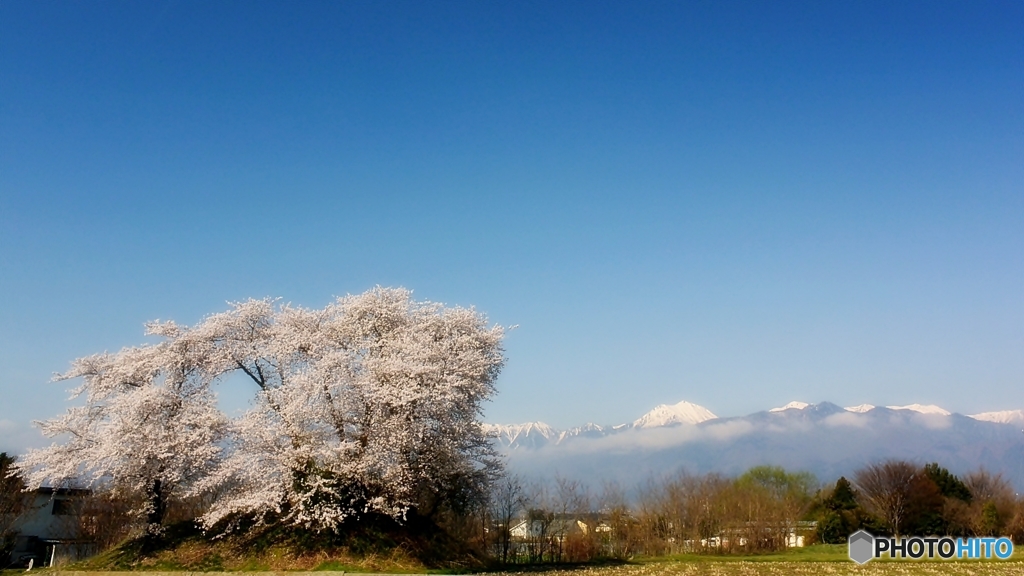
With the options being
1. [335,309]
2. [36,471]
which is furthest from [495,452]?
[36,471]

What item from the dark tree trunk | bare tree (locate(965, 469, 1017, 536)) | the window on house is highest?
the dark tree trunk

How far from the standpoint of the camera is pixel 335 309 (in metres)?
37.0

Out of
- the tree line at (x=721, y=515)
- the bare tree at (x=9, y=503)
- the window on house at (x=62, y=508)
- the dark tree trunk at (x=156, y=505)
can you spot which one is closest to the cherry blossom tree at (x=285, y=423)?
the dark tree trunk at (x=156, y=505)

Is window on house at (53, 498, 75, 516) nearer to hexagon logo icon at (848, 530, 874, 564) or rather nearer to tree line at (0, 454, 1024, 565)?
tree line at (0, 454, 1024, 565)

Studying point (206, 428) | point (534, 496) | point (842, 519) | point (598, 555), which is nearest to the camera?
point (206, 428)

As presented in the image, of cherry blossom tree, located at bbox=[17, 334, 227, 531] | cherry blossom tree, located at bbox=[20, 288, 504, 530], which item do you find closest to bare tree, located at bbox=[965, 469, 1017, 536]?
cherry blossom tree, located at bbox=[20, 288, 504, 530]

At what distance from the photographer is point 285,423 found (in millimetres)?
31203

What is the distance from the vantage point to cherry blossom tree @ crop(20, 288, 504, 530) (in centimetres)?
3045

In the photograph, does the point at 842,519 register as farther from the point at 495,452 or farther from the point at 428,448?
the point at 428,448

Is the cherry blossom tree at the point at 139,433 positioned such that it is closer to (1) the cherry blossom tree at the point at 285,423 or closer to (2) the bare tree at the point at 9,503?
(1) the cherry blossom tree at the point at 285,423

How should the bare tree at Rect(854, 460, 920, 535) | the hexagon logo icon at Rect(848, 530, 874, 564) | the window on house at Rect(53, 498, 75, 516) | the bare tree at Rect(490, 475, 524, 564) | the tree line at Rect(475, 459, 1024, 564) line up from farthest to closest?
the bare tree at Rect(854, 460, 920, 535), the tree line at Rect(475, 459, 1024, 564), the bare tree at Rect(490, 475, 524, 564), the window on house at Rect(53, 498, 75, 516), the hexagon logo icon at Rect(848, 530, 874, 564)

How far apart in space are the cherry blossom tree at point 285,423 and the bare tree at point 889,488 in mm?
53669

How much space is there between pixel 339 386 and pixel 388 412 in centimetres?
257

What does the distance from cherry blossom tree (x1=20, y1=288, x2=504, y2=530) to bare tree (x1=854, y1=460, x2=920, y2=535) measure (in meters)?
53.7
